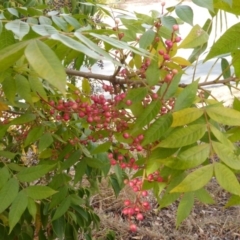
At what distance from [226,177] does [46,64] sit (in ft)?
1.19

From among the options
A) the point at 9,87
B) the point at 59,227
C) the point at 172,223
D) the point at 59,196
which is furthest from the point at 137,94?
the point at 172,223

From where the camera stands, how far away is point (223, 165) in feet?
2.33

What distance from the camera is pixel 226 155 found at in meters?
0.72

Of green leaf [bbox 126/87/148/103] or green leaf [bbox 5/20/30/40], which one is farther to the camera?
green leaf [bbox 126/87/148/103]

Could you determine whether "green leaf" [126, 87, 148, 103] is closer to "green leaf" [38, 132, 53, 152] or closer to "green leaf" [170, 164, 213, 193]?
"green leaf" [170, 164, 213, 193]

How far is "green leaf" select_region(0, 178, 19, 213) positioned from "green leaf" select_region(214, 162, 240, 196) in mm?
437

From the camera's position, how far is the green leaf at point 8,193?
0.90 m

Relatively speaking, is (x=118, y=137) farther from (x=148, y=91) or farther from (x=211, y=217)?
(x=211, y=217)

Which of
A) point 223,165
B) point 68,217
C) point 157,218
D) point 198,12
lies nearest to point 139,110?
point 223,165

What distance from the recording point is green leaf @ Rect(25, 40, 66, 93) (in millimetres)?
476

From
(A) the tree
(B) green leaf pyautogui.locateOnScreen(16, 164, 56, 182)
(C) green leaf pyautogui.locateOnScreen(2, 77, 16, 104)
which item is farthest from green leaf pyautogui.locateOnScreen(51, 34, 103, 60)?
(B) green leaf pyautogui.locateOnScreen(16, 164, 56, 182)

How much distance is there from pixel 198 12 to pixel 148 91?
266 inches

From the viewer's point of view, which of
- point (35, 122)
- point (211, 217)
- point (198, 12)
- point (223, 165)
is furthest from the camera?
point (198, 12)

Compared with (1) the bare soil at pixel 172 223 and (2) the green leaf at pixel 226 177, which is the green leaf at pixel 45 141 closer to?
(2) the green leaf at pixel 226 177
